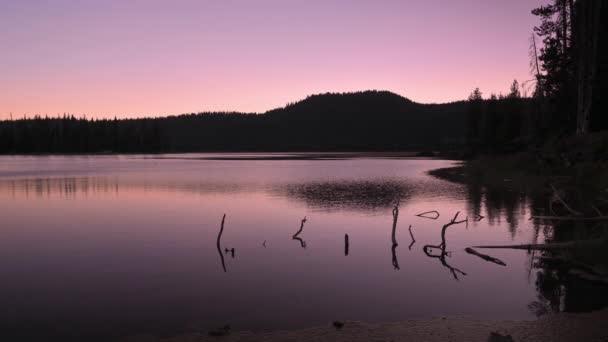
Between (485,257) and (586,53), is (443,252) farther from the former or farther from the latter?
(586,53)

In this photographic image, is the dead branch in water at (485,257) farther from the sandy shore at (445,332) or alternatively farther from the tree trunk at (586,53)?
the tree trunk at (586,53)

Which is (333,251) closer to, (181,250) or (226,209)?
(181,250)

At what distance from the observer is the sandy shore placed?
9.59 metres

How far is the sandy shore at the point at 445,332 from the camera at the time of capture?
31.4 ft

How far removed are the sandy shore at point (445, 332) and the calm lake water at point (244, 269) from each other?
68 cm

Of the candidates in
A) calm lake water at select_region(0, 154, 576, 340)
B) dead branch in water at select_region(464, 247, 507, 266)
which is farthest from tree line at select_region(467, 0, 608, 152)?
dead branch in water at select_region(464, 247, 507, 266)

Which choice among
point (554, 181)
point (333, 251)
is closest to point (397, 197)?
point (554, 181)

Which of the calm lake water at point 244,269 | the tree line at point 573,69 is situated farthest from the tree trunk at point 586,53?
the calm lake water at point 244,269

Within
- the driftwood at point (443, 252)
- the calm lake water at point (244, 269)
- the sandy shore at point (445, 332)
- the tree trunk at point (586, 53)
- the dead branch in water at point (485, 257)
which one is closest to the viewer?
the sandy shore at point (445, 332)

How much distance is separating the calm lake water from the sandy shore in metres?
0.68

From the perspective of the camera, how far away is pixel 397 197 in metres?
37.9

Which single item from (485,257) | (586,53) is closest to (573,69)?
(586,53)

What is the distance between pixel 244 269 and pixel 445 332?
8.18 metres

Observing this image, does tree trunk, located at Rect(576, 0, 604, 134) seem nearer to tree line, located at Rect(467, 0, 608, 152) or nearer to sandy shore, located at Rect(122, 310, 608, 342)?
tree line, located at Rect(467, 0, 608, 152)
